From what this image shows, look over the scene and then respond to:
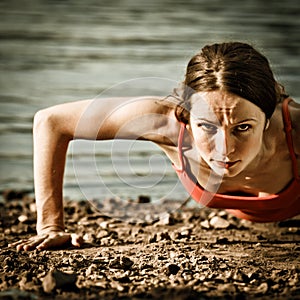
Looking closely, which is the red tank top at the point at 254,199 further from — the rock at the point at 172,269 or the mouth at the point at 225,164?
the rock at the point at 172,269

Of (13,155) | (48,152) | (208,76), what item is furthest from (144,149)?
(208,76)

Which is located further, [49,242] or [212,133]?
[49,242]

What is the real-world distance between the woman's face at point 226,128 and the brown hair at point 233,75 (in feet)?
0.15

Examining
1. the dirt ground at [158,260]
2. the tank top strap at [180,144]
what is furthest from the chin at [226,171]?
the dirt ground at [158,260]

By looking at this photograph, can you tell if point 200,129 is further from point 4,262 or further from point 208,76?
point 4,262

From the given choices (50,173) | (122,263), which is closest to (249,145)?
(122,263)

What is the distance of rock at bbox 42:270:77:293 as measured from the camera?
11.6 feet

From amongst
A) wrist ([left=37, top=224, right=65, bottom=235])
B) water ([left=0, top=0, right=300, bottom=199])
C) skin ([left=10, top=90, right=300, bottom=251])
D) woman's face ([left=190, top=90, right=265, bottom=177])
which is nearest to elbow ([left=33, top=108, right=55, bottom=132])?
skin ([left=10, top=90, right=300, bottom=251])

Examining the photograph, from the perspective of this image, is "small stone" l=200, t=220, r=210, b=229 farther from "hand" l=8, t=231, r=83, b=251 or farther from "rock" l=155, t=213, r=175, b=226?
"hand" l=8, t=231, r=83, b=251

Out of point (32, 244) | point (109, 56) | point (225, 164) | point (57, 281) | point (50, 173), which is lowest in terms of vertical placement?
point (32, 244)

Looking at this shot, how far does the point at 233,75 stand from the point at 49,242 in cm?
153

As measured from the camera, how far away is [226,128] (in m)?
4.10

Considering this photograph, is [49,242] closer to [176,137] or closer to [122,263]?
[122,263]

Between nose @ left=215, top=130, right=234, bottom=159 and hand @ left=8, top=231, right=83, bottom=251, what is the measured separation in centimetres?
114
